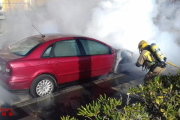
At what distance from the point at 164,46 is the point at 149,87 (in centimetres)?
709

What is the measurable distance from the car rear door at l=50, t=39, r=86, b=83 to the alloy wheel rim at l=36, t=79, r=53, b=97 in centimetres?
28

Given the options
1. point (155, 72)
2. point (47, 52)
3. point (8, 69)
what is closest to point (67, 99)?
point (47, 52)

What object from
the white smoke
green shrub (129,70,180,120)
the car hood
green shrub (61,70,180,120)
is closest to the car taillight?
the car hood

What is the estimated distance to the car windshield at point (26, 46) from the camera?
4.70 metres

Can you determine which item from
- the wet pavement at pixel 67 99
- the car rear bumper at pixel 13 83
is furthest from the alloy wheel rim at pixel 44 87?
the car rear bumper at pixel 13 83

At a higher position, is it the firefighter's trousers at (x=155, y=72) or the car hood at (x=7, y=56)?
the car hood at (x=7, y=56)

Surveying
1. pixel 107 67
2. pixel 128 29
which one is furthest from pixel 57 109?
pixel 128 29

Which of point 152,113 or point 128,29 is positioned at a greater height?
point 128,29

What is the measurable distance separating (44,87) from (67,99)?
58cm

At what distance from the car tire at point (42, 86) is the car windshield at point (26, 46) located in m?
0.64

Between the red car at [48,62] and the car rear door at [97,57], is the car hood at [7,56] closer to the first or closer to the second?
the red car at [48,62]

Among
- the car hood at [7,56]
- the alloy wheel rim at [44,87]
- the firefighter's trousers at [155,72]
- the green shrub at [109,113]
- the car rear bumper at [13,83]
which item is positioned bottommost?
the alloy wheel rim at [44,87]

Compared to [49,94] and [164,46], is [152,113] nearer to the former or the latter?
[49,94]

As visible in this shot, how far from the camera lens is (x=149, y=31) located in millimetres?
8898
